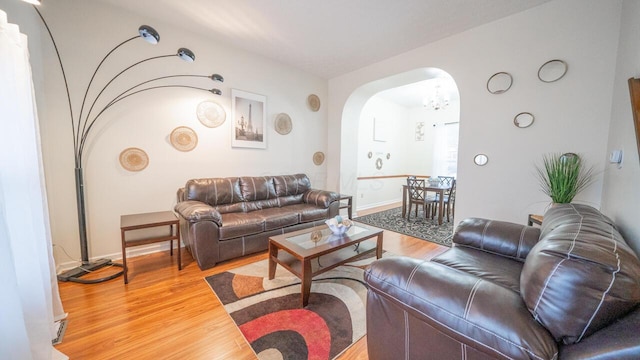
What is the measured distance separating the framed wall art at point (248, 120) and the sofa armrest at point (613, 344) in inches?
140

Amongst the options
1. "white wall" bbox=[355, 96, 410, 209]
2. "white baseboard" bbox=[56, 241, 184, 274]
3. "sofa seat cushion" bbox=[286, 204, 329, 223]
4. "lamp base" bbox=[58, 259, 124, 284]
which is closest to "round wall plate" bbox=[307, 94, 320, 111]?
"white wall" bbox=[355, 96, 410, 209]

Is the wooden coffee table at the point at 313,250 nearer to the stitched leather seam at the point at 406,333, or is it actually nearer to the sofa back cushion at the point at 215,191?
the stitched leather seam at the point at 406,333

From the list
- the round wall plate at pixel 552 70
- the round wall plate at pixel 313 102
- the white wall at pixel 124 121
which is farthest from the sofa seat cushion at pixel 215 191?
the round wall plate at pixel 552 70

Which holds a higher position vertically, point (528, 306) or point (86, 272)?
point (528, 306)

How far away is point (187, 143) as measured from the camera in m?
3.00

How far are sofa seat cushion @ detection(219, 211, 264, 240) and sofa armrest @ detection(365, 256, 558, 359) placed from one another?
5.93 ft

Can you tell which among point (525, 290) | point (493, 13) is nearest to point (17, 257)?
point (525, 290)

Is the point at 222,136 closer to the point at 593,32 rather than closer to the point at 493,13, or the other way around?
the point at 493,13

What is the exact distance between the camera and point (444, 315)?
2.86ft

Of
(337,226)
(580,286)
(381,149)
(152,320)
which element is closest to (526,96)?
(337,226)

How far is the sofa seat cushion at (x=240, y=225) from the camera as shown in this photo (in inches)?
98.0

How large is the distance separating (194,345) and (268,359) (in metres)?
0.50

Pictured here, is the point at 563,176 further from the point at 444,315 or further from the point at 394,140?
the point at 394,140

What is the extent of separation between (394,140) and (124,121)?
555 centimetres
